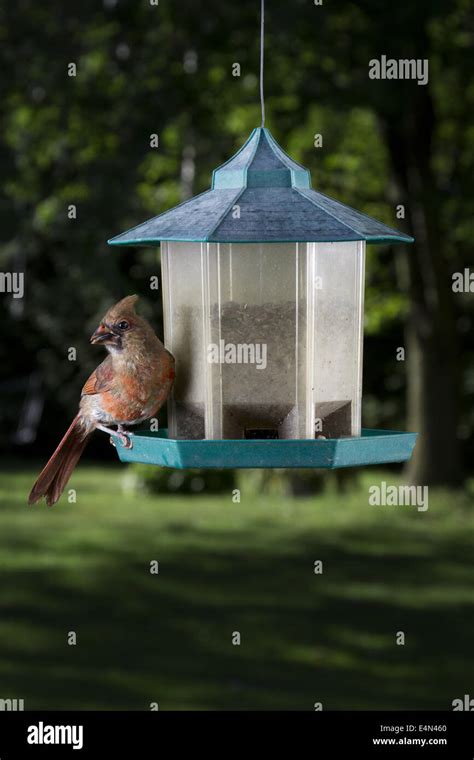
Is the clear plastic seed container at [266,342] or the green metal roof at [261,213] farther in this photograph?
the clear plastic seed container at [266,342]

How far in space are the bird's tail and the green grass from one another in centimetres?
607

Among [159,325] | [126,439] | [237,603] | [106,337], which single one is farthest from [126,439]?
[159,325]

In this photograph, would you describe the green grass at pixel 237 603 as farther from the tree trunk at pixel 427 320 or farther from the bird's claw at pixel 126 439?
the bird's claw at pixel 126 439

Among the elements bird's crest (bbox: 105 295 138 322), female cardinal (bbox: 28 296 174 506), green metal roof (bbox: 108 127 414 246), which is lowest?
female cardinal (bbox: 28 296 174 506)

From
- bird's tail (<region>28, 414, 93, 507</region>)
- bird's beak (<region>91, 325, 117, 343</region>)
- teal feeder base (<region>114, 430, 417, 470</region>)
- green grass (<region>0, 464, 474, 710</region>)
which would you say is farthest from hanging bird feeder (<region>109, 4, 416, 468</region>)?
green grass (<region>0, 464, 474, 710</region>)

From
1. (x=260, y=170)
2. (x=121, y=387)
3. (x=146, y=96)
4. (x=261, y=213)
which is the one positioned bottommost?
(x=121, y=387)

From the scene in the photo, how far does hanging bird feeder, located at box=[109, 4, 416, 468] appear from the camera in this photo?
372 cm

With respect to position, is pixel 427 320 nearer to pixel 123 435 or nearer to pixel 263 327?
pixel 263 327

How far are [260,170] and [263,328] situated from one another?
1.60 ft

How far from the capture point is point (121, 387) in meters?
3.98

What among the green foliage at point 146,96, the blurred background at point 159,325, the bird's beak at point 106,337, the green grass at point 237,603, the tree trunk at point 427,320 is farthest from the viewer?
the tree trunk at point 427,320

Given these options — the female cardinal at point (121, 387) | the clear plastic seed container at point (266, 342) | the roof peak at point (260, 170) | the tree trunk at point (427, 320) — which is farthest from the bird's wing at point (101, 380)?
the tree trunk at point (427, 320)

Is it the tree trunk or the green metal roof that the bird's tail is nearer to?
the green metal roof

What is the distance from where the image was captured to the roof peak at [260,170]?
3.88 m
